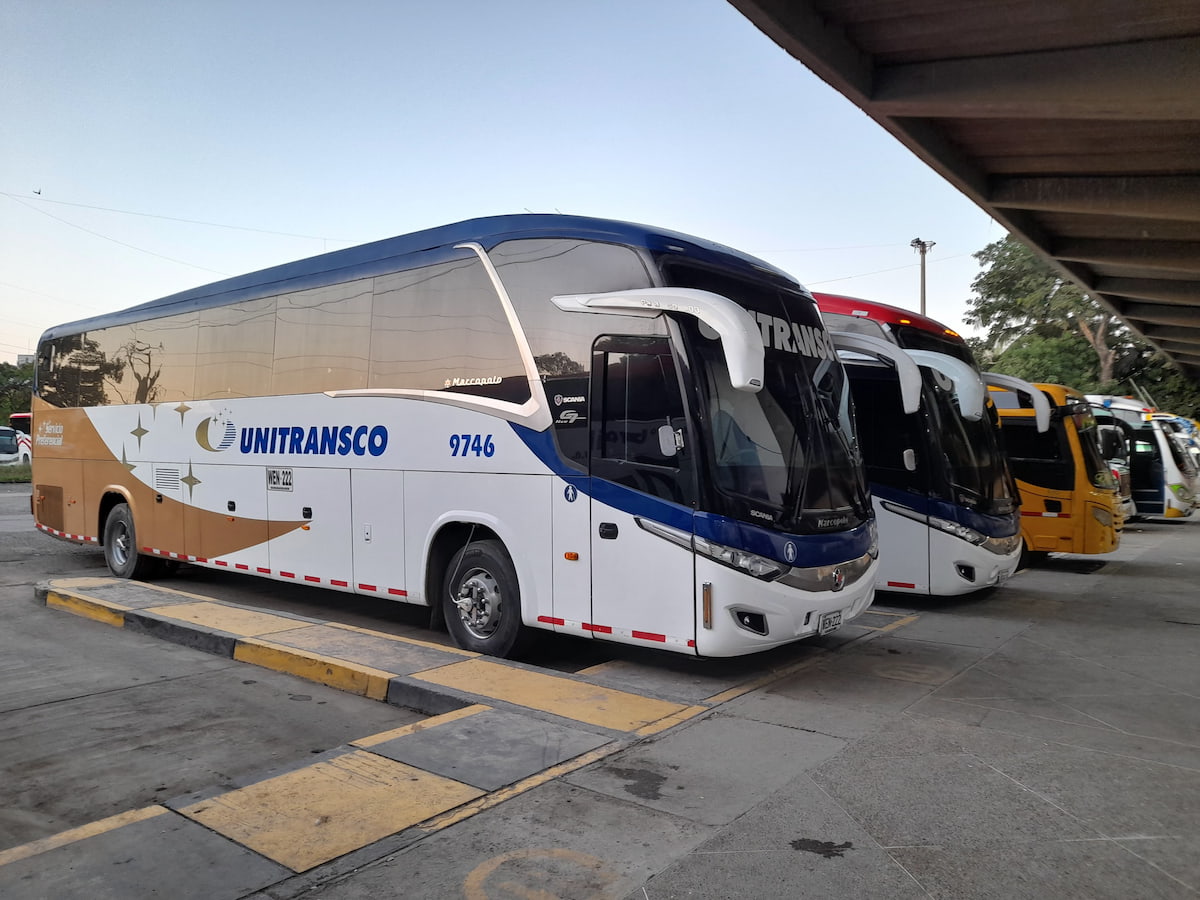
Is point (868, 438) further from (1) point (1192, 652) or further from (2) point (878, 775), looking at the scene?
(2) point (878, 775)

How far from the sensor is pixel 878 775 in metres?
4.68

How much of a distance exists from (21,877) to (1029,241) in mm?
16545

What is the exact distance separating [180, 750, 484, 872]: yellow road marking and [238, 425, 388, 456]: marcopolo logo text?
13.3 ft

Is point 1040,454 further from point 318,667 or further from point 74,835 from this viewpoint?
point 74,835

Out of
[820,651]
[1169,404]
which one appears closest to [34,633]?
[820,651]

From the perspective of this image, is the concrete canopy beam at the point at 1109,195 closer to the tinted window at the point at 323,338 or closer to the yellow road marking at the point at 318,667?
the tinted window at the point at 323,338

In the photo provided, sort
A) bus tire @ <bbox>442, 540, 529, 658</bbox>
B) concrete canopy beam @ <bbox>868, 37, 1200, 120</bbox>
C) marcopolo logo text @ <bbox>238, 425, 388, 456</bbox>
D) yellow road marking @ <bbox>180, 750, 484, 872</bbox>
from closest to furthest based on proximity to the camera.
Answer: yellow road marking @ <bbox>180, 750, 484, 872</bbox>
bus tire @ <bbox>442, 540, 529, 658</bbox>
marcopolo logo text @ <bbox>238, 425, 388, 456</bbox>
concrete canopy beam @ <bbox>868, 37, 1200, 120</bbox>

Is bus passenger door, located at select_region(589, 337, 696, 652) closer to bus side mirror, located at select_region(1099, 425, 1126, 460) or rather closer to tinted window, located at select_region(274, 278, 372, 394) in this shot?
tinted window, located at select_region(274, 278, 372, 394)

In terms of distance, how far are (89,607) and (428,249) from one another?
17.5 ft

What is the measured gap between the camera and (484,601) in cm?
738

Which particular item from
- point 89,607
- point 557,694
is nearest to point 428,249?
point 557,694

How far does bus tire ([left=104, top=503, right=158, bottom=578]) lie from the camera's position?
468 inches

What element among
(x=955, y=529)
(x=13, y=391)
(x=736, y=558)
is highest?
(x=13, y=391)

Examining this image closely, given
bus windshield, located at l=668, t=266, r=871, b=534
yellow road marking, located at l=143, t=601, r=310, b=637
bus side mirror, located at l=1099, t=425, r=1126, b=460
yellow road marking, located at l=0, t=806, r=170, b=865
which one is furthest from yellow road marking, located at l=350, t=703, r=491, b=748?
bus side mirror, located at l=1099, t=425, r=1126, b=460
